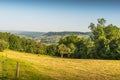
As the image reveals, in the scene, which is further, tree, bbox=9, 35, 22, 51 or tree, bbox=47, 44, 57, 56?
tree, bbox=9, 35, 22, 51

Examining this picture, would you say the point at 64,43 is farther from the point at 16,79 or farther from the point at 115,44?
the point at 16,79

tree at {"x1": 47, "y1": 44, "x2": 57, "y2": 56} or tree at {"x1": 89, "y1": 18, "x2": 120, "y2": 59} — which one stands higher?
tree at {"x1": 89, "y1": 18, "x2": 120, "y2": 59}

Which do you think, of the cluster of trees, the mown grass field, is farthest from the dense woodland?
the mown grass field

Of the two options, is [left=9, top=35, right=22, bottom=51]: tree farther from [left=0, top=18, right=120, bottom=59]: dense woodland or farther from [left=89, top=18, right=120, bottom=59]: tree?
[left=89, top=18, right=120, bottom=59]: tree

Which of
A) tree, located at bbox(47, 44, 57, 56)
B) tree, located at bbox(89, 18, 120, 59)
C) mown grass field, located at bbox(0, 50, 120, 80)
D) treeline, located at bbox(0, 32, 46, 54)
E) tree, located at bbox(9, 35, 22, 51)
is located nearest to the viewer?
mown grass field, located at bbox(0, 50, 120, 80)

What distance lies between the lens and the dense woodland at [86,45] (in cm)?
7001

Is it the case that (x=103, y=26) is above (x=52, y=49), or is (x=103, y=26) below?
above

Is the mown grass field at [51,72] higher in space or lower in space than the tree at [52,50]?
higher

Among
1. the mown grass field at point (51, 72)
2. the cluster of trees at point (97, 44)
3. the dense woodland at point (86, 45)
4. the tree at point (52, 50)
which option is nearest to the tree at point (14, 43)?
the dense woodland at point (86, 45)

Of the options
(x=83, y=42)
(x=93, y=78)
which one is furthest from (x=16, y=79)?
(x=83, y=42)

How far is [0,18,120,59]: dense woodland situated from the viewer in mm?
70006

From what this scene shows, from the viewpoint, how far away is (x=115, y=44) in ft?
227

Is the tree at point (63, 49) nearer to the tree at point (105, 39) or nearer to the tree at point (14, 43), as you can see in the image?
the tree at point (105, 39)

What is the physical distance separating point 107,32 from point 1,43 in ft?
115
